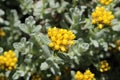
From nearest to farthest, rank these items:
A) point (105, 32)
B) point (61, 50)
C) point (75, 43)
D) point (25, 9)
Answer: point (61, 50), point (75, 43), point (105, 32), point (25, 9)

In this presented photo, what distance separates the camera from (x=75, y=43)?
2713 mm

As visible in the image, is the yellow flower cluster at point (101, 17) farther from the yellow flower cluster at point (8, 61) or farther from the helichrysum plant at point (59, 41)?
the yellow flower cluster at point (8, 61)

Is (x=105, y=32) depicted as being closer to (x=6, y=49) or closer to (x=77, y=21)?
(x=77, y=21)

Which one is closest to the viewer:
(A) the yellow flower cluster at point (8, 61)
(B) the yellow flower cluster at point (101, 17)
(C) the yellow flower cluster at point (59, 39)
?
(C) the yellow flower cluster at point (59, 39)

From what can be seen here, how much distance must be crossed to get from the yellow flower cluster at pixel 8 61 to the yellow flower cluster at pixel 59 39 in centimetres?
37

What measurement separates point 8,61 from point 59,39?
47 centimetres

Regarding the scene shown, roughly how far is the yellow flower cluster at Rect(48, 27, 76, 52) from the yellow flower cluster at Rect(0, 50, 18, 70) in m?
→ 0.37

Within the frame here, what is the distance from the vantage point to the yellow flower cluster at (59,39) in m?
2.42

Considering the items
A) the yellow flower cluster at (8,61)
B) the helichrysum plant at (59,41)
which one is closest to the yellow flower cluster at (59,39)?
the helichrysum plant at (59,41)

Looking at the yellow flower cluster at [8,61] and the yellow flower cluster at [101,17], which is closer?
the yellow flower cluster at [8,61]

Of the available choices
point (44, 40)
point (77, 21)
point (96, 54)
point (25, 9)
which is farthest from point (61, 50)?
point (25, 9)

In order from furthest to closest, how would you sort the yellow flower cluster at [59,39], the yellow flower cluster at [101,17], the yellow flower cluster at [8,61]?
1. the yellow flower cluster at [101,17]
2. the yellow flower cluster at [8,61]
3. the yellow flower cluster at [59,39]

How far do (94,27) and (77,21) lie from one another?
16cm

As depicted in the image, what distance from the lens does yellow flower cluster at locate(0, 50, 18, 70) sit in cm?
256
